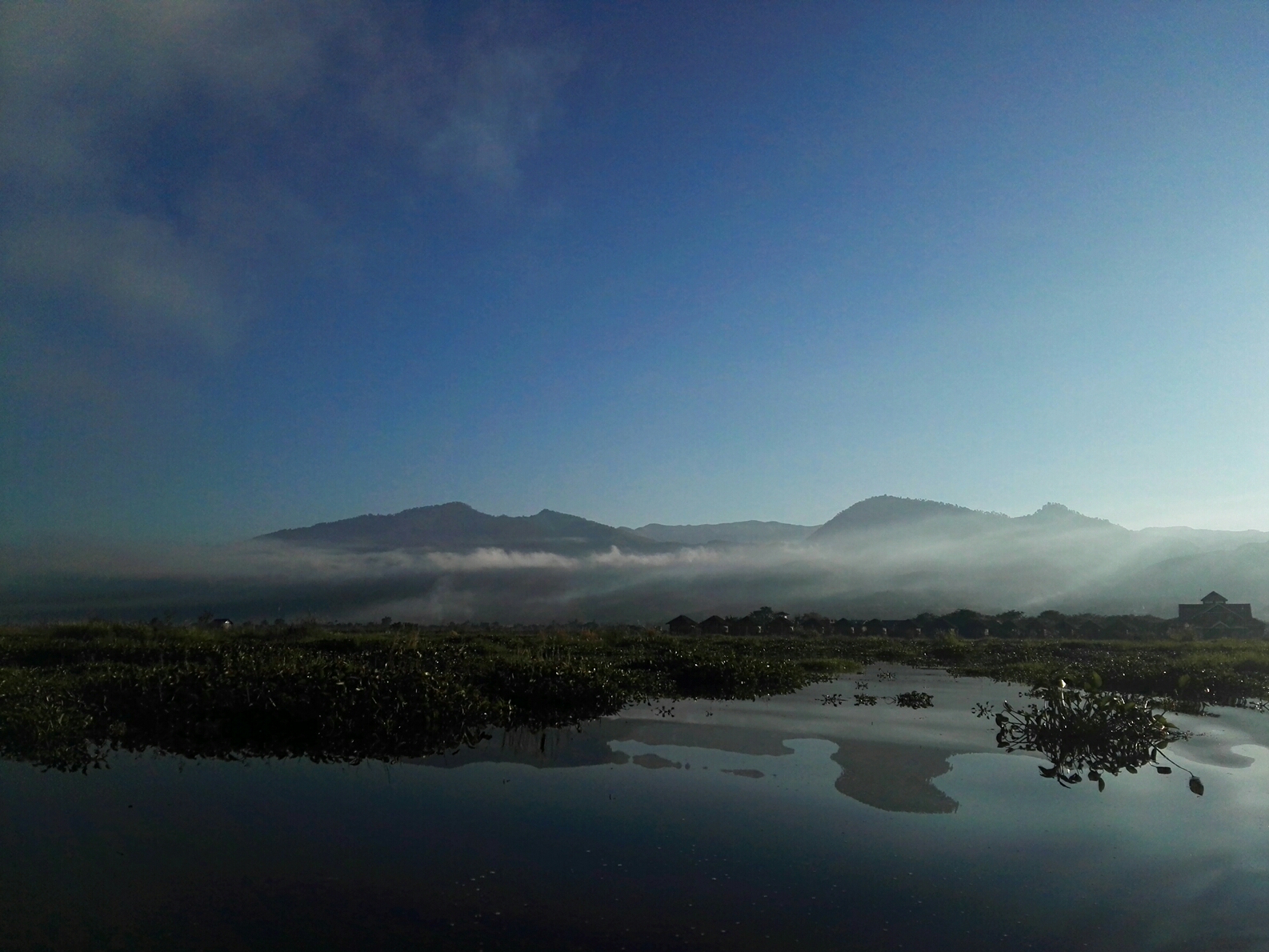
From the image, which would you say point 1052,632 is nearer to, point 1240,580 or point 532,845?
point 532,845

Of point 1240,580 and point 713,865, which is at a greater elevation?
point 1240,580

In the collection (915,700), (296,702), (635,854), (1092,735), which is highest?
(296,702)

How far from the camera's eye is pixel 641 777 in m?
10.7

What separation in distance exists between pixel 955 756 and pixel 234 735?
11.0 metres

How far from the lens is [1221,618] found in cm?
4619

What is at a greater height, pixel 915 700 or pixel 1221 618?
pixel 1221 618

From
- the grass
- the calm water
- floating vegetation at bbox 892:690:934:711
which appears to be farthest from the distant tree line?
the calm water

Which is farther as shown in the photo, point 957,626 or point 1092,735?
point 957,626

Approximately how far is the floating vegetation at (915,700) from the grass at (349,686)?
253cm

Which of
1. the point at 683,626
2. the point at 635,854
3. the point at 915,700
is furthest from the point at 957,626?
the point at 635,854

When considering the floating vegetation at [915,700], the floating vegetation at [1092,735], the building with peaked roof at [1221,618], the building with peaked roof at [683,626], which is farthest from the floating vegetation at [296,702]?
the building with peaked roof at [1221,618]

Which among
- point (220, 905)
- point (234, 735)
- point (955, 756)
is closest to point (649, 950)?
point (220, 905)

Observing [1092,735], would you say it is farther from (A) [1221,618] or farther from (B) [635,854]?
(A) [1221,618]

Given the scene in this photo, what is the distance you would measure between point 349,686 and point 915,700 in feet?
39.4
